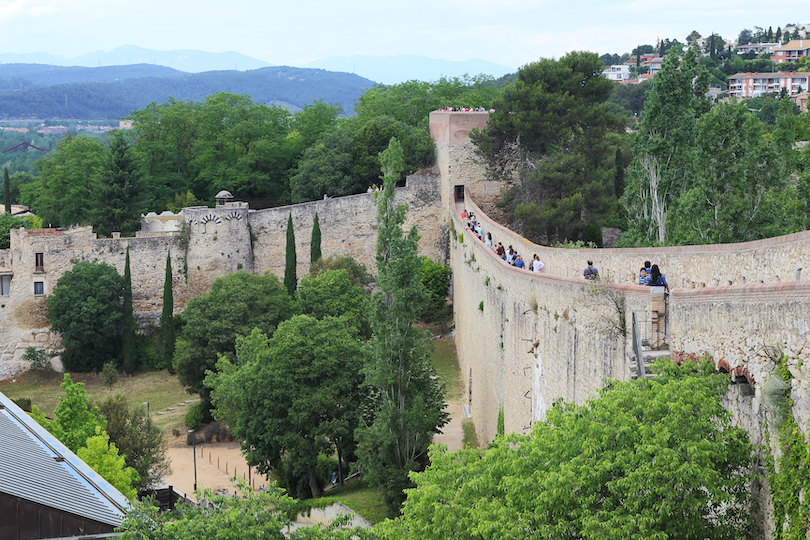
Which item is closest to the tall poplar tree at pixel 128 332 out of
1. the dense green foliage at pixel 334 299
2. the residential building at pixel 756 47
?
the dense green foliage at pixel 334 299

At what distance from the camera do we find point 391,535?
12.6 m

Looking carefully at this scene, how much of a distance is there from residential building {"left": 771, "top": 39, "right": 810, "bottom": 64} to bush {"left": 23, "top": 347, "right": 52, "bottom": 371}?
106073mm

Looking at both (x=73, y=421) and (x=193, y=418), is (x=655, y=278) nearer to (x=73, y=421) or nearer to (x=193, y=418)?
(x=73, y=421)

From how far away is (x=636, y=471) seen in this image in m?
8.95

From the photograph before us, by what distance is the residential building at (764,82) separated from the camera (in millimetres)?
95488

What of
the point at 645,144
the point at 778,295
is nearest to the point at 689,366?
the point at 778,295

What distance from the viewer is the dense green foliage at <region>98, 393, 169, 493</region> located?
1131 inches

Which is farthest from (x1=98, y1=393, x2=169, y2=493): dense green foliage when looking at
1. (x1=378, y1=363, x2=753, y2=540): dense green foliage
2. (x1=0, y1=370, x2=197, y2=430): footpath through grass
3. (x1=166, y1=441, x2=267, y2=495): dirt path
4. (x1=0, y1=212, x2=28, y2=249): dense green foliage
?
(x1=378, y1=363, x2=753, y2=540): dense green foliage

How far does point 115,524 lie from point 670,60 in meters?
19.0

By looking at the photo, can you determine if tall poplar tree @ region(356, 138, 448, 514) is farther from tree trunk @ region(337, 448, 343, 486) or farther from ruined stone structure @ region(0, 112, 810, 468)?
tree trunk @ region(337, 448, 343, 486)

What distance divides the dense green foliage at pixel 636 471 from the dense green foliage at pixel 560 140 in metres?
24.5

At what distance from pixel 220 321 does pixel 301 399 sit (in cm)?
1091

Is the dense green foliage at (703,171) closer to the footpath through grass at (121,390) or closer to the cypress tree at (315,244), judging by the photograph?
the cypress tree at (315,244)

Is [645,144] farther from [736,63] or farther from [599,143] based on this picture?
[736,63]
